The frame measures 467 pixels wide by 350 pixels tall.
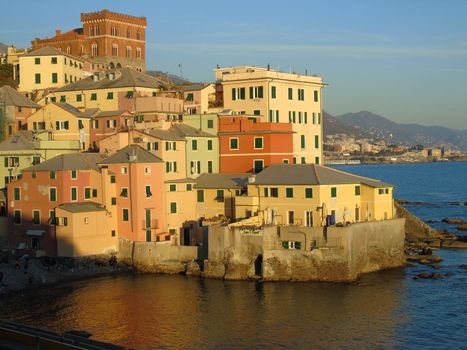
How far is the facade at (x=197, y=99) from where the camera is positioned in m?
85.8

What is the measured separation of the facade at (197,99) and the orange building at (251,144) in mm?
9515

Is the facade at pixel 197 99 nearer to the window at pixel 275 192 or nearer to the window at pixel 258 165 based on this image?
the window at pixel 258 165

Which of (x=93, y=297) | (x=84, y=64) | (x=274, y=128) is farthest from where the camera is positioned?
(x=84, y=64)

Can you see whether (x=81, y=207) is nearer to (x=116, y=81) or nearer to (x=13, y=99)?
(x=116, y=81)

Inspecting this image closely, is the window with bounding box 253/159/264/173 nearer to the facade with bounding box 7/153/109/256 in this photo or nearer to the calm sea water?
the facade with bounding box 7/153/109/256

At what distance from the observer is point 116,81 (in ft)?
286

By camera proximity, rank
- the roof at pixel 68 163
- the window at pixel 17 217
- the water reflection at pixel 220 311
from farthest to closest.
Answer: the window at pixel 17 217 → the roof at pixel 68 163 → the water reflection at pixel 220 311

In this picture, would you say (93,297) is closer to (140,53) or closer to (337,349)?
(337,349)

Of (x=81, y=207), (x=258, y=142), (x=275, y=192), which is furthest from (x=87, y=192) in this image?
(x=258, y=142)

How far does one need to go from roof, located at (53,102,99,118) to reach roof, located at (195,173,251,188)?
A: 15.4 m

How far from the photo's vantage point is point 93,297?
57.4 metres

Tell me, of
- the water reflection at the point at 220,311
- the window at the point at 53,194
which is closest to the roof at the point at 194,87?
the window at the point at 53,194

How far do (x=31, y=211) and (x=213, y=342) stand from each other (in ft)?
96.1

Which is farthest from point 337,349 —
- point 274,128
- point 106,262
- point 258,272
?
point 274,128
